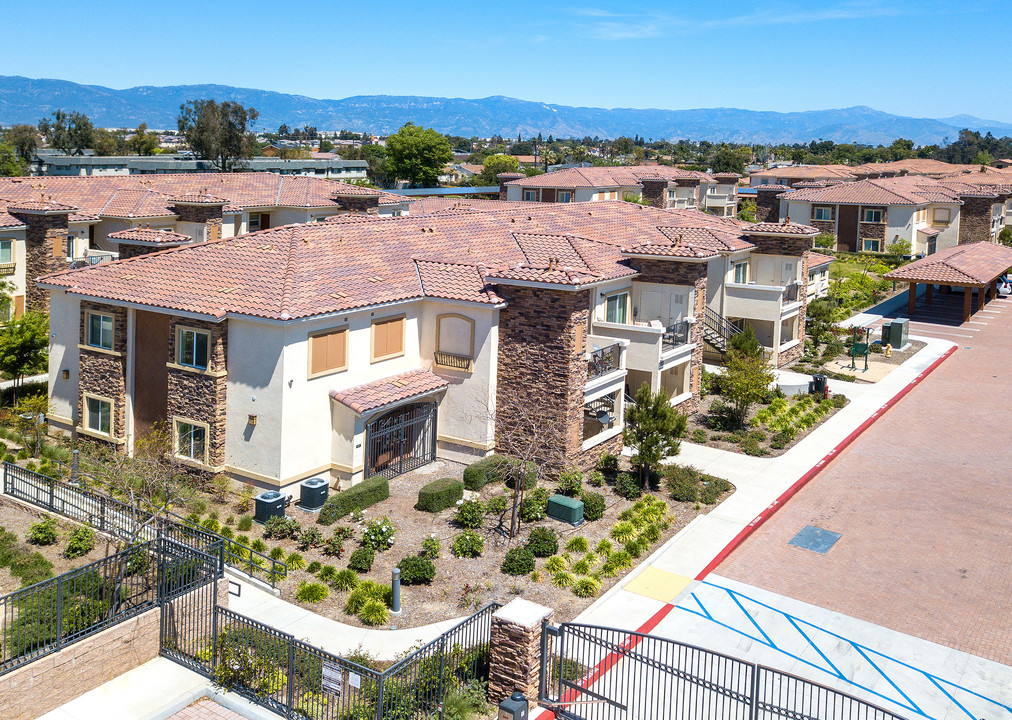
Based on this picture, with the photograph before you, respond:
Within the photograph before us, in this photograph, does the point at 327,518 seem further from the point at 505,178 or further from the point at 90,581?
the point at 505,178

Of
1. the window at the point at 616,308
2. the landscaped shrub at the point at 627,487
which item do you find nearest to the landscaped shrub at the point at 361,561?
the landscaped shrub at the point at 627,487

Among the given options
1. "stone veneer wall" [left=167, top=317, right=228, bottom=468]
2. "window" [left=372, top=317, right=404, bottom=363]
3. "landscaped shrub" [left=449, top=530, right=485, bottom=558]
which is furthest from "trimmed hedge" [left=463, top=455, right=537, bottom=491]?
"stone veneer wall" [left=167, top=317, right=228, bottom=468]

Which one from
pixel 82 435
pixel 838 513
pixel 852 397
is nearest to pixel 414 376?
pixel 82 435

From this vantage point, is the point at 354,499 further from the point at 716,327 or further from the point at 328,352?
the point at 716,327

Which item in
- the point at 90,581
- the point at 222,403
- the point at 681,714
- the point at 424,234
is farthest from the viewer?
the point at 424,234

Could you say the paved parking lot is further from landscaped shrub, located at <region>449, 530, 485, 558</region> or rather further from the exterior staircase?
the exterior staircase

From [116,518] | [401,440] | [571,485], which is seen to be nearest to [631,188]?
[401,440]
